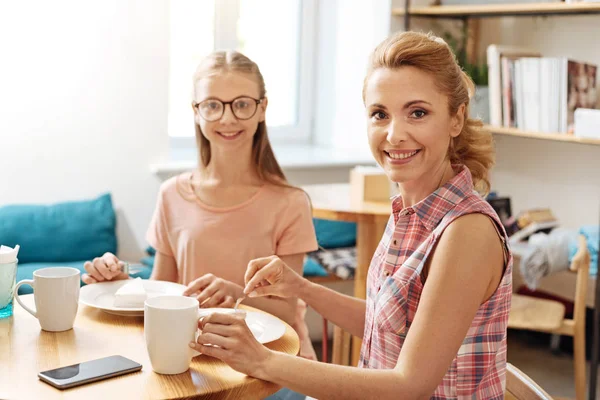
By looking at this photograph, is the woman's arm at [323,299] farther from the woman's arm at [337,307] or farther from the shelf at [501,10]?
the shelf at [501,10]

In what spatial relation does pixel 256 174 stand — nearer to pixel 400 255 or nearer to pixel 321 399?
pixel 400 255

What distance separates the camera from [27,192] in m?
3.26

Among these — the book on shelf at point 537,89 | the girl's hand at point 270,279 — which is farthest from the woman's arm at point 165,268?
the book on shelf at point 537,89

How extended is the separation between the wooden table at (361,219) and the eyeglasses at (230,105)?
89 cm

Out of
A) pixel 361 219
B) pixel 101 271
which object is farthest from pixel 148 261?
pixel 101 271

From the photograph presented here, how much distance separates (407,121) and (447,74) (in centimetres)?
10

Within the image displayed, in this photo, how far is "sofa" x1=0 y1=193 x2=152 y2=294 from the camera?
3.11 m

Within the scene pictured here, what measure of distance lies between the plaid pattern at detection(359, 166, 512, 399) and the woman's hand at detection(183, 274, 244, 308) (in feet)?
1.01

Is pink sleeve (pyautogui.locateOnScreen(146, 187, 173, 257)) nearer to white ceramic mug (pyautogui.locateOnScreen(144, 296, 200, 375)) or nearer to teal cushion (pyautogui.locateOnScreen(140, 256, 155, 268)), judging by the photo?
white ceramic mug (pyautogui.locateOnScreen(144, 296, 200, 375))

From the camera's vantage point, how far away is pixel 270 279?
1.50m

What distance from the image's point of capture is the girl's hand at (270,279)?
58.2 inches

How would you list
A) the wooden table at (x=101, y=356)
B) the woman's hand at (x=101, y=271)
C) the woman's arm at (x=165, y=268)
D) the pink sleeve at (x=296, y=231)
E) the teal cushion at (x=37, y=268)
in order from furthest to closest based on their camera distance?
the teal cushion at (x=37, y=268) < the woman's arm at (x=165, y=268) < the pink sleeve at (x=296, y=231) < the woman's hand at (x=101, y=271) < the wooden table at (x=101, y=356)

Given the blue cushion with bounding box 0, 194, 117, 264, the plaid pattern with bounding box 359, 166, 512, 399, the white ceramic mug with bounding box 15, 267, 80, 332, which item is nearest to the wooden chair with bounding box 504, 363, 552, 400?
the plaid pattern with bounding box 359, 166, 512, 399

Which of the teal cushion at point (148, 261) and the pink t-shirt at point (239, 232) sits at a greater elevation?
the pink t-shirt at point (239, 232)
